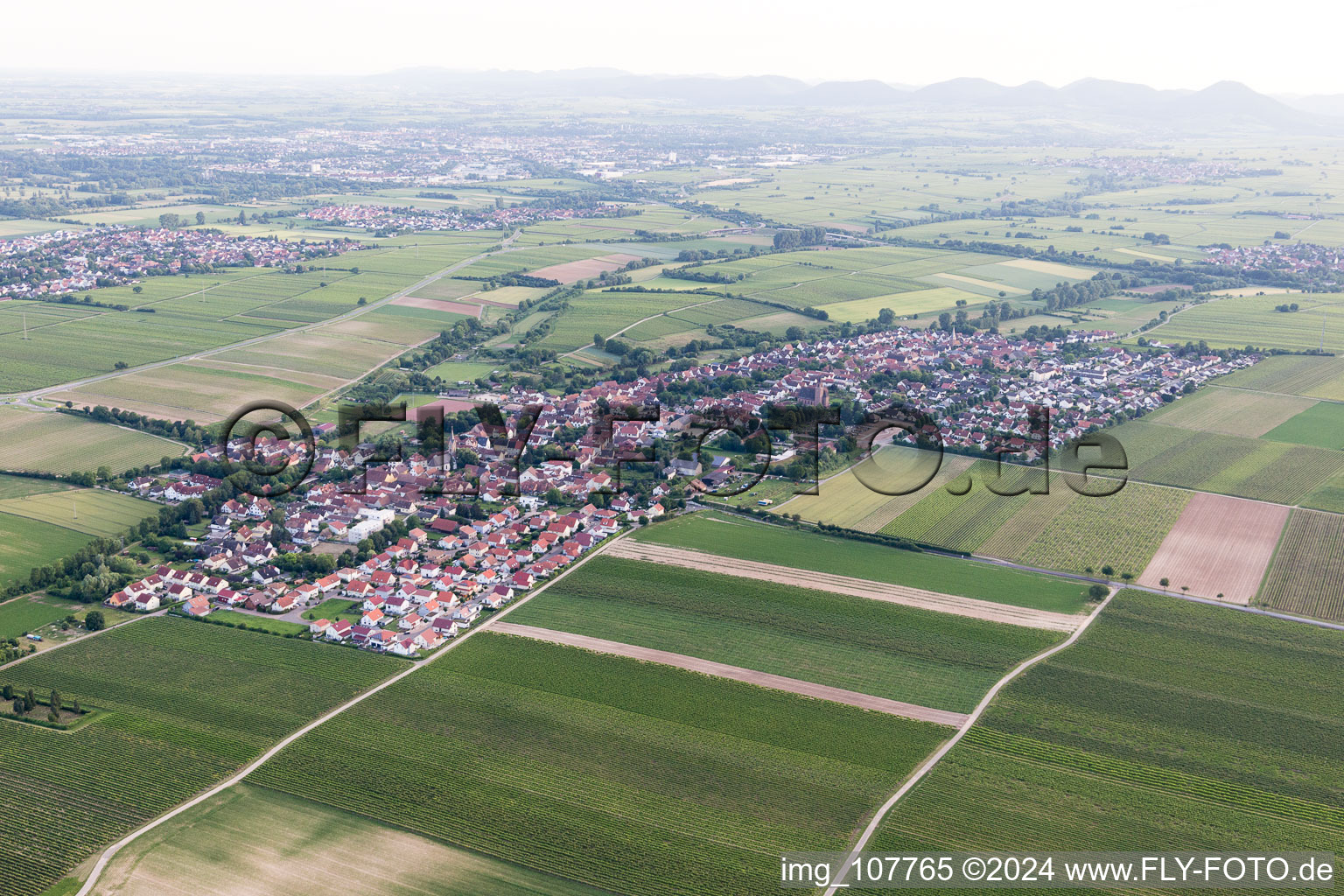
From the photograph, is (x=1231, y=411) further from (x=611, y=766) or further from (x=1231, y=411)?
(x=611, y=766)

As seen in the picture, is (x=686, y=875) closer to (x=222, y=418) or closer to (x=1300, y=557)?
(x=1300, y=557)

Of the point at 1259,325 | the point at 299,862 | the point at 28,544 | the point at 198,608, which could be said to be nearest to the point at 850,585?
the point at 299,862

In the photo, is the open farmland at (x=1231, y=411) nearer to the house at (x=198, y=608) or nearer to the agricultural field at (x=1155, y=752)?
the agricultural field at (x=1155, y=752)

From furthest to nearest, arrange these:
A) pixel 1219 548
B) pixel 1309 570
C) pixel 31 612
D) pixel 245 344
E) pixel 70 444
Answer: pixel 245 344
pixel 70 444
pixel 1219 548
pixel 1309 570
pixel 31 612

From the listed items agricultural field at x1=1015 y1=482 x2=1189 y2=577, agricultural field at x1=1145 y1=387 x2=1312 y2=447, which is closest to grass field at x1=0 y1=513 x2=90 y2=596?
agricultural field at x1=1015 y1=482 x2=1189 y2=577

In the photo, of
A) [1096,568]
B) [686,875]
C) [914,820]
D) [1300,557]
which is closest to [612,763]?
[686,875]
